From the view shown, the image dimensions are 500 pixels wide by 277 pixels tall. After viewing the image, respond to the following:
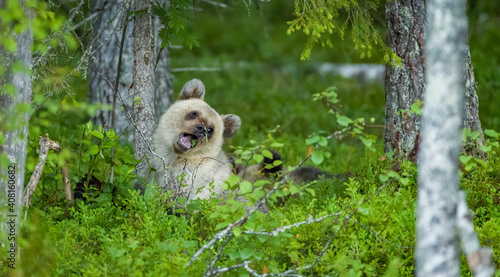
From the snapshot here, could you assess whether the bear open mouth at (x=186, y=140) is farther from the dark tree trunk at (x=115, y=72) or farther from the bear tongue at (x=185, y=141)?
the dark tree trunk at (x=115, y=72)

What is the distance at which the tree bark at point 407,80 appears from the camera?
17.9 ft

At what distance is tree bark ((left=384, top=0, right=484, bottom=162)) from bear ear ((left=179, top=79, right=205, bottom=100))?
1935 millimetres

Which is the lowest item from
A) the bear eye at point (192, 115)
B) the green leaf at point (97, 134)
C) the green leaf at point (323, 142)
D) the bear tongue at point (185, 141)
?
the bear tongue at point (185, 141)

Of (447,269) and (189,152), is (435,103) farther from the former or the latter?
(189,152)

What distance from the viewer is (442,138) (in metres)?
2.87

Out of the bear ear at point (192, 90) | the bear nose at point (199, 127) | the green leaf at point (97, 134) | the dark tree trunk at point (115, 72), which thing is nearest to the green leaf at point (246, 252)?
the green leaf at point (97, 134)

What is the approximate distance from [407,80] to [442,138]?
9.09 ft

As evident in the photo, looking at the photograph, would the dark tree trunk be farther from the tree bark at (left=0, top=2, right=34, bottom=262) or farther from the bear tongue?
the tree bark at (left=0, top=2, right=34, bottom=262)

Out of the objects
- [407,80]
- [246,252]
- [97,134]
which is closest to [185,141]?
[97,134]

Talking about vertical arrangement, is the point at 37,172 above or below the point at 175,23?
below

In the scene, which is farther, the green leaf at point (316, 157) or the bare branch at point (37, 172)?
the bare branch at point (37, 172)

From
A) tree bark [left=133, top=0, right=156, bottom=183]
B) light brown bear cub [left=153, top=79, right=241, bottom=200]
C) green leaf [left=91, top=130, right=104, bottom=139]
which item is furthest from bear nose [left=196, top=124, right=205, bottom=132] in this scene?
green leaf [left=91, top=130, right=104, bottom=139]

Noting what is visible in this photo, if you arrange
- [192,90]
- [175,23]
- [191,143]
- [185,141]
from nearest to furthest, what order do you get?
[175,23], [191,143], [185,141], [192,90]

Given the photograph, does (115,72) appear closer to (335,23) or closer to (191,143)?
(191,143)
